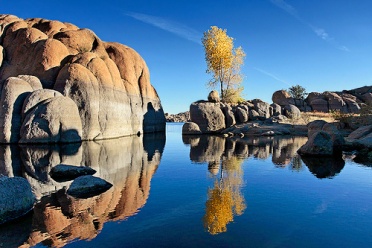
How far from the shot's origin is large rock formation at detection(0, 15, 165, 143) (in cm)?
2741

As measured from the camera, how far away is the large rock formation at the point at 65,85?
89.9ft

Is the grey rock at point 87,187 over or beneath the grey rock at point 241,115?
beneath

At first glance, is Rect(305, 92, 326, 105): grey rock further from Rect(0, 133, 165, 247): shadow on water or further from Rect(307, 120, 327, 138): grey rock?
Answer: Rect(0, 133, 165, 247): shadow on water

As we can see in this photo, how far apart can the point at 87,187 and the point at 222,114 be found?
3755cm

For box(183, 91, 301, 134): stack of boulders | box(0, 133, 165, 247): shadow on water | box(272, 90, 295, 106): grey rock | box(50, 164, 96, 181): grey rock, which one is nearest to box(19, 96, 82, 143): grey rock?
box(0, 133, 165, 247): shadow on water

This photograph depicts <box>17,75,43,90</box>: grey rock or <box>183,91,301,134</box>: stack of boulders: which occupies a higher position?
<box>17,75,43,90</box>: grey rock

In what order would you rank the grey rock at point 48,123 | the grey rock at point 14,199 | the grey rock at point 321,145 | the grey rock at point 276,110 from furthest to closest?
the grey rock at point 276,110 < the grey rock at point 48,123 < the grey rock at point 321,145 < the grey rock at point 14,199

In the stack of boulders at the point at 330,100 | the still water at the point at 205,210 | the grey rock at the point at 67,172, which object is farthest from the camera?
the stack of boulders at the point at 330,100

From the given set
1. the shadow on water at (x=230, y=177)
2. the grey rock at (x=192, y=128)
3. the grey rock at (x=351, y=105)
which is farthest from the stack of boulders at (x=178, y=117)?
the shadow on water at (x=230, y=177)

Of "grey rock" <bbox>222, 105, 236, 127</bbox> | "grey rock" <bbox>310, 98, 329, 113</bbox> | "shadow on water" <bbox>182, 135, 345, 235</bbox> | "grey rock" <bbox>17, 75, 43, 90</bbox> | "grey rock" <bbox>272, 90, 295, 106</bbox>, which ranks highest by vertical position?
"grey rock" <bbox>272, 90, 295, 106</bbox>

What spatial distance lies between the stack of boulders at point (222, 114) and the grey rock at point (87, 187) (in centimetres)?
3380

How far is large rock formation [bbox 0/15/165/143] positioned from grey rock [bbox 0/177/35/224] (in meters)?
19.7

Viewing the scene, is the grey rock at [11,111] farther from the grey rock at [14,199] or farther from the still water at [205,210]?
the grey rock at [14,199]

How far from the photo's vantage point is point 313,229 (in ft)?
24.2
